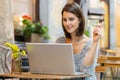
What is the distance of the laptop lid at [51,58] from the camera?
2.70 m

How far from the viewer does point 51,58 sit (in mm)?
2787

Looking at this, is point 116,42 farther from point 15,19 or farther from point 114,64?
point 15,19

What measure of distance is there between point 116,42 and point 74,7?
7.42 m

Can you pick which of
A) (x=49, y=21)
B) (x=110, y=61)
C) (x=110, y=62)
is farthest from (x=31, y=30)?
(x=110, y=61)

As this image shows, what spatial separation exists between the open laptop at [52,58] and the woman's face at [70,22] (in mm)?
300

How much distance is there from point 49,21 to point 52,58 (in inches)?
141

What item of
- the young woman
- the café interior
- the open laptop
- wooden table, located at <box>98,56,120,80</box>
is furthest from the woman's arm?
wooden table, located at <box>98,56,120,80</box>

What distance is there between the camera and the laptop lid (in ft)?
8.85

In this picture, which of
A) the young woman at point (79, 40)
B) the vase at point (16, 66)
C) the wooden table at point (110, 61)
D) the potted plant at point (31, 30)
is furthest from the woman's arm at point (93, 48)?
the wooden table at point (110, 61)

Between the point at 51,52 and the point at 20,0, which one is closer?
the point at 51,52

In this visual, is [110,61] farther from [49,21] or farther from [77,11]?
[77,11]

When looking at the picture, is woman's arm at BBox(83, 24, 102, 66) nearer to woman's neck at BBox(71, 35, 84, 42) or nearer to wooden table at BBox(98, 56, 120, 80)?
woman's neck at BBox(71, 35, 84, 42)

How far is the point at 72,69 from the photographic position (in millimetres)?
2707

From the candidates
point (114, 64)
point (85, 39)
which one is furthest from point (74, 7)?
point (114, 64)
